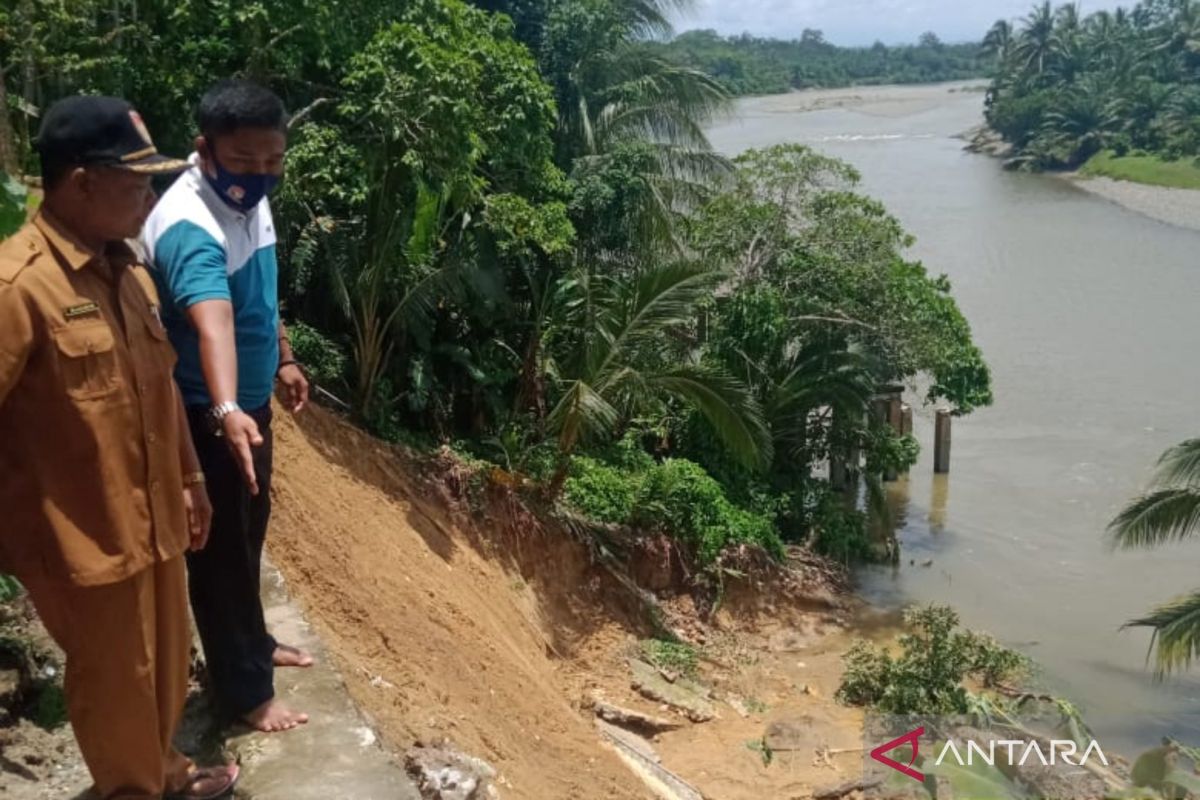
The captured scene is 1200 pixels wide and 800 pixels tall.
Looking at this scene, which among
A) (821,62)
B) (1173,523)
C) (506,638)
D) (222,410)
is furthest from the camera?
(821,62)

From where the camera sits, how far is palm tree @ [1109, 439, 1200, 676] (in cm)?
1015

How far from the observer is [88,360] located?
99.3 inches

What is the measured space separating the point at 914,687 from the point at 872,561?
5023 mm

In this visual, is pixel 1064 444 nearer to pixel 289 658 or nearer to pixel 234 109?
pixel 289 658

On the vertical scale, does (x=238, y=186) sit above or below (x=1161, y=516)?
above

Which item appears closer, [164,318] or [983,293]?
[164,318]

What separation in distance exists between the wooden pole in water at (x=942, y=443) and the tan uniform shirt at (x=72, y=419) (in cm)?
1600

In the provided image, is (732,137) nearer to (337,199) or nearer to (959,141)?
(959,141)

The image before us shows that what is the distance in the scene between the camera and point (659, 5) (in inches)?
739

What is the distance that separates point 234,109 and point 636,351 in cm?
844

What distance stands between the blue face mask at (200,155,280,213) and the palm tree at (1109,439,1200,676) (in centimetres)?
922

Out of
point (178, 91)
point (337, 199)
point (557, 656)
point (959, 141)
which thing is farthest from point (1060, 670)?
point (959, 141)

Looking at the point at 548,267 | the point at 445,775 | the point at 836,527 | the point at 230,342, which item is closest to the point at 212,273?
the point at 230,342

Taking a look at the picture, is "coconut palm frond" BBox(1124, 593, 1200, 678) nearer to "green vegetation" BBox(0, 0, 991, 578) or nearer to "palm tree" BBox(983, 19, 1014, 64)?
"green vegetation" BBox(0, 0, 991, 578)
